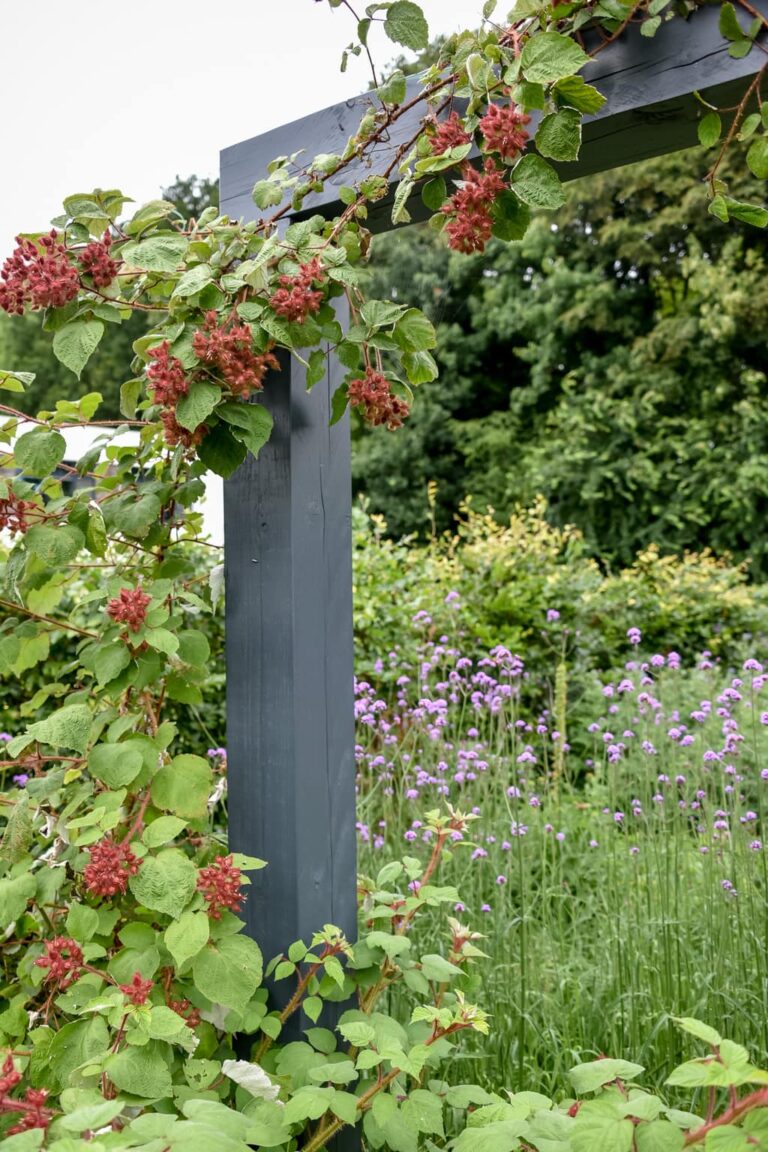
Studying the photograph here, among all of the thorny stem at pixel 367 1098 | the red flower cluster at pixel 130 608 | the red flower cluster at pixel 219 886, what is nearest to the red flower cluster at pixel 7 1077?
the red flower cluster at pixel 219 886

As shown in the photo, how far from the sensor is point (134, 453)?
1.59 meters

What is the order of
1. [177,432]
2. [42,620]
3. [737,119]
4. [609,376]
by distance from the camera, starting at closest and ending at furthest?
[737,119], [177,432], [42,620], [609,376]

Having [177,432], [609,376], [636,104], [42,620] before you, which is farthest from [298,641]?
[609,376]

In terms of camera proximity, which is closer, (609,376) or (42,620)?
(42,620)

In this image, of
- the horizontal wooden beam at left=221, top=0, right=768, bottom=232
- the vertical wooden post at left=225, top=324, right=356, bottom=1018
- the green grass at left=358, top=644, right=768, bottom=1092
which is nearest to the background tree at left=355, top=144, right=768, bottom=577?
the green grass at left=358, top=644, right=768, bottom=1092

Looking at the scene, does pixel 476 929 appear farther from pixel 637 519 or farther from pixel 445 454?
pixel 445 454

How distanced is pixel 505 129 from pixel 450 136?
4.1 inches

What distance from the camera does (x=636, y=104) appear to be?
3.79 feet

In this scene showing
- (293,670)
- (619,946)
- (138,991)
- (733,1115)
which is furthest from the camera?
(619,946)

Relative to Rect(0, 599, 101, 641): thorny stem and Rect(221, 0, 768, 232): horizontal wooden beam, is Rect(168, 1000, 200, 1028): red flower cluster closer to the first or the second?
Rect(0, 599, 101, 641): thorny stem

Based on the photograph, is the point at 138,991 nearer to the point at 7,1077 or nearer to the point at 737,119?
the point at 7,1077

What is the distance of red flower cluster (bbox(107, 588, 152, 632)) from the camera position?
1289 millimetres

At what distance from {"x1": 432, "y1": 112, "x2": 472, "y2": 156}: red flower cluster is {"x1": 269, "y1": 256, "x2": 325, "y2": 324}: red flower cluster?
8.6 inches

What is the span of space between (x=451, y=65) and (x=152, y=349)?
0.56 m
